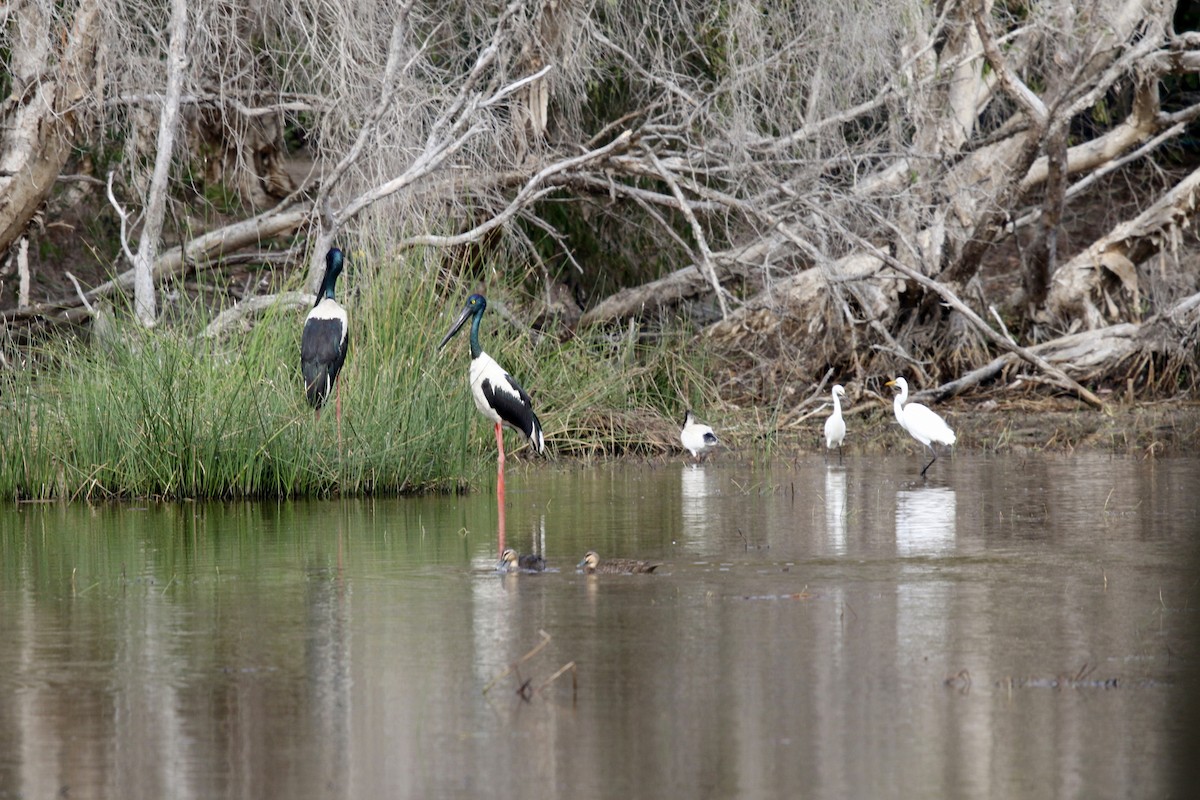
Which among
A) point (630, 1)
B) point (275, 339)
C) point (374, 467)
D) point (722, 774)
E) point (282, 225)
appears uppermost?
point (630, 1)

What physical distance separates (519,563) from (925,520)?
280 cm

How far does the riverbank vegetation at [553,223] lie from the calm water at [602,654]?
1.22 meters

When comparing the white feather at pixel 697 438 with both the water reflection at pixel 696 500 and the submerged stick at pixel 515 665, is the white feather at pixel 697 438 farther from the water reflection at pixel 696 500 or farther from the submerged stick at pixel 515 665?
the submerged stick at pixel 515 665

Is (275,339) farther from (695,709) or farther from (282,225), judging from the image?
(695,709)

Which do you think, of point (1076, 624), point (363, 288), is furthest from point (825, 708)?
point (363, 288)


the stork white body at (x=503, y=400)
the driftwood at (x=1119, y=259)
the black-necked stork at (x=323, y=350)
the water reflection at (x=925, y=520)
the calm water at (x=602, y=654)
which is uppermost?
the driftwood at (x=1119, y=259)

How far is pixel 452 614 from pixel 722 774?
7.79 ft

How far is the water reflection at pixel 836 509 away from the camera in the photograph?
8719 mm

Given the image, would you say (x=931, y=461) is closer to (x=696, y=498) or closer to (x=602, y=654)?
(x=696, y=498)

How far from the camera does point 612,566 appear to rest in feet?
25.5

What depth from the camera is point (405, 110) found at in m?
13.9

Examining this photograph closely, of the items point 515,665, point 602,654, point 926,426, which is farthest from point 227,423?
point 515,665

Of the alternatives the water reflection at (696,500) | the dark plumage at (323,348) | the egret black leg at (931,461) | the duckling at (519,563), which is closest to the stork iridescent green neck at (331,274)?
the dark plumage at (323,348)

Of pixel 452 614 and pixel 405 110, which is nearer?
pixel 452 614
